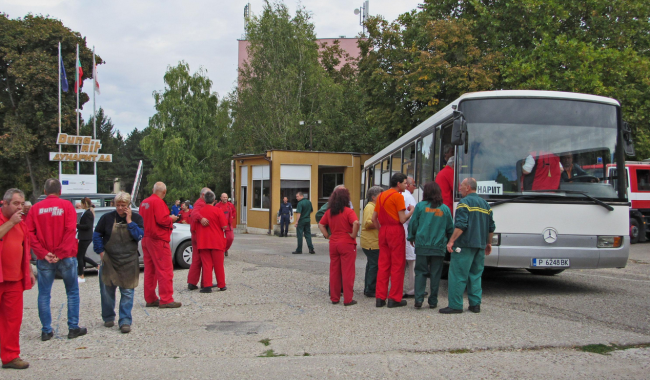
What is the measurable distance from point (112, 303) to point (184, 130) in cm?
4433

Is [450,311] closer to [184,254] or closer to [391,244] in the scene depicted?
[391,244]

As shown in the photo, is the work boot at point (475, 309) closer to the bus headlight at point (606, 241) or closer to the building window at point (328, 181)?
the bus headlight at point (606, 241)

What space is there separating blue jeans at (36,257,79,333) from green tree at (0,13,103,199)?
1531 inches

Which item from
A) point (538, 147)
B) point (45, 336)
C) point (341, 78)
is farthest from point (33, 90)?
point (538, 147)

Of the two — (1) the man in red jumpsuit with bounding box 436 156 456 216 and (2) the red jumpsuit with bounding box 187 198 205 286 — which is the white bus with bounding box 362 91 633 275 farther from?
(2) the red jumpsuit with bounding box 187 198 205 286

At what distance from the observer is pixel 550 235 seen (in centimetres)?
803

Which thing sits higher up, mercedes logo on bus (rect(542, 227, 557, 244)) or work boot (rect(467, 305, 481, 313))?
mercedes logo on bus (rect(542, 227, 557, 244))

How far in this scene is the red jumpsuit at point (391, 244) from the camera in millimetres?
7340

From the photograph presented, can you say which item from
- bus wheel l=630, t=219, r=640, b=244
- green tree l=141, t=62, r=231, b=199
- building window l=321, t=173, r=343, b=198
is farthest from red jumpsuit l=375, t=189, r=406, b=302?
green tree l=141, t=62, r=231, b=199

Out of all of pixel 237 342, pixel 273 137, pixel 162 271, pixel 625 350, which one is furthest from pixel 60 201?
pixel 273 137

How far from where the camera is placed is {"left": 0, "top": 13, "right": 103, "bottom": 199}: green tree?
3981 centimetres

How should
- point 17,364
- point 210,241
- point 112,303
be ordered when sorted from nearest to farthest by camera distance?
1. point 17,364
2. point 112,303
3. point 210,241

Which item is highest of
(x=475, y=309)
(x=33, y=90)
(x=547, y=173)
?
(x=33, y=90)

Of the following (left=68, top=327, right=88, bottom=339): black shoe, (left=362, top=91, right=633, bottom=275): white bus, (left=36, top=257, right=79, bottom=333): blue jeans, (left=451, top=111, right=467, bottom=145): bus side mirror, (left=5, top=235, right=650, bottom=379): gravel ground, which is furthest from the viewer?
(left=362, top=91, right=633, bottom=275): white bus
